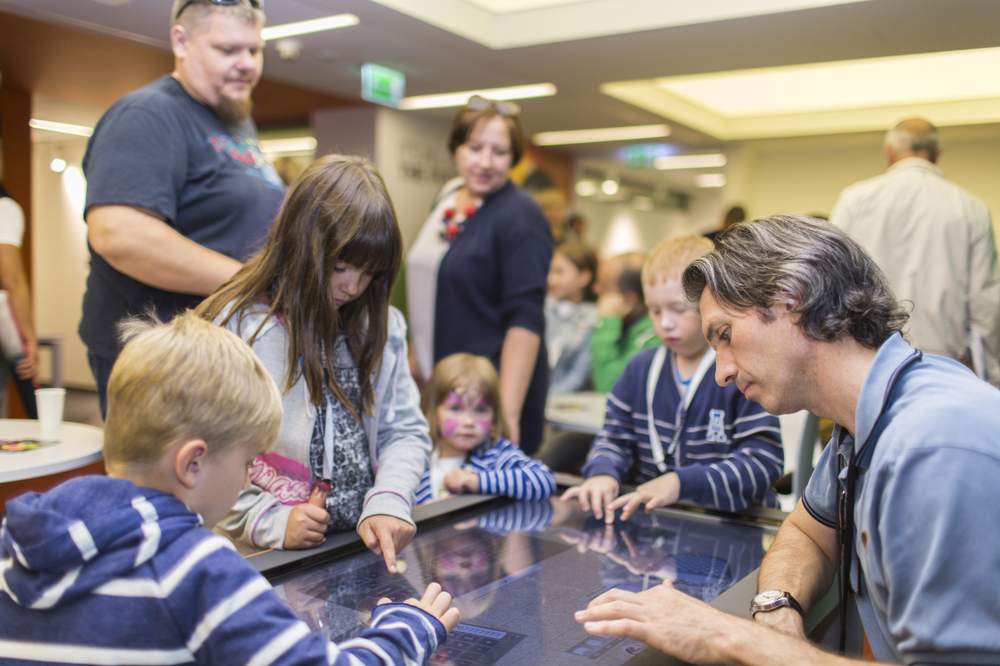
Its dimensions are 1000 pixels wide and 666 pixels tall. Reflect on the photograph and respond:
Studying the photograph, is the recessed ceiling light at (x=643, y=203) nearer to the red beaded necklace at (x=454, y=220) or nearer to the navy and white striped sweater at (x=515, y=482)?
the red beaded necklace at (x=454, y=220)

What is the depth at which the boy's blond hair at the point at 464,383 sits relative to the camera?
262 cm

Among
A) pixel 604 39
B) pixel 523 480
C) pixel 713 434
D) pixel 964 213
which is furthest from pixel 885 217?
pixel 523 480

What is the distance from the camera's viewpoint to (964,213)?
4254 millimetres

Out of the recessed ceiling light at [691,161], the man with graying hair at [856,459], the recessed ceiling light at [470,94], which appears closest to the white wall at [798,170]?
the recessed ceiling light at [691,161]

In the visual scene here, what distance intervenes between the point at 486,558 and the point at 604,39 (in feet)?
15.1

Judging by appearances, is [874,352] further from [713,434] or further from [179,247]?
[179,247]

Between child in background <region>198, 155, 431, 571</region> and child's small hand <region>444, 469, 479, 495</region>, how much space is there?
0.30 m

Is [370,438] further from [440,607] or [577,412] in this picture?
[577,412]

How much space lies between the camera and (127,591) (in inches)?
37.2

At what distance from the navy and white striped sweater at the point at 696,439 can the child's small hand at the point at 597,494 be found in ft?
0.26

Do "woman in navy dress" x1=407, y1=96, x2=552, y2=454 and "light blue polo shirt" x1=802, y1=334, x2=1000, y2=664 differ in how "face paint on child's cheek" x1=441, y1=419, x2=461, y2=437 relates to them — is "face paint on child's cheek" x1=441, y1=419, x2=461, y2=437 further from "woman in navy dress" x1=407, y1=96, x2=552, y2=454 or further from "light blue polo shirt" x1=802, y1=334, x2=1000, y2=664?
"light blue polo shirt" x1=802, y1=334, x2=1000, y2=664

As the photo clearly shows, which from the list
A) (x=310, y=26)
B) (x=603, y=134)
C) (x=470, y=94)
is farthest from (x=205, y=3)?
(x=603, y=134)

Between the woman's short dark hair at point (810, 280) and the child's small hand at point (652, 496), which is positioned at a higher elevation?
the woman's short dark hair at point (810, 280)

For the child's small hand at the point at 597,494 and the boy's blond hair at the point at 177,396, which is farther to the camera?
the child's small hand at the point at 597,494
